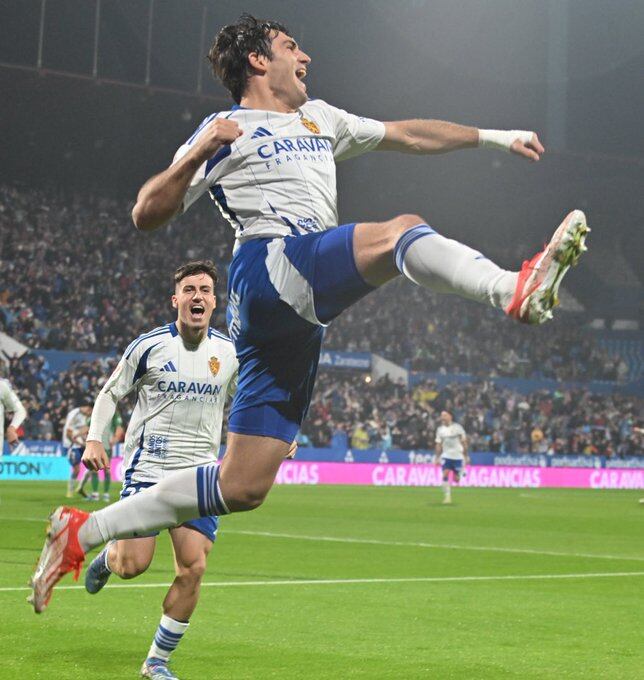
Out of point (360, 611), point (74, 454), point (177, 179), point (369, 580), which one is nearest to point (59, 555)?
point (177, 179)

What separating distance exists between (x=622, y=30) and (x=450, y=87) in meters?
5.86

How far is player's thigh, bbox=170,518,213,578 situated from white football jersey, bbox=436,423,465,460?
69.4 ft

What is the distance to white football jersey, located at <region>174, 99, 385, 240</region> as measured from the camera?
559 centimetres

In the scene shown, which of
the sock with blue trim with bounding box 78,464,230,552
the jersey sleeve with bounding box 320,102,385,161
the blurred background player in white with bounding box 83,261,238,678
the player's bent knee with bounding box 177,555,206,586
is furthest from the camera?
the blurred background player in white with bounding box 83,261,238,678

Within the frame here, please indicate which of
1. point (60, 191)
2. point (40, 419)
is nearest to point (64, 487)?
point (40, 419)

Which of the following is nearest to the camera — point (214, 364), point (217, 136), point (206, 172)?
point (217, 136)

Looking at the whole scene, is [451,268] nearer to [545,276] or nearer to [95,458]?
[545,276]

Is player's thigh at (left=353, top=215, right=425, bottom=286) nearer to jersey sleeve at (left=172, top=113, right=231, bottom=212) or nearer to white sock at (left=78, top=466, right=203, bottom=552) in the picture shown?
jersey sleeve at (left=172, top=113, right=231, bottom=212)

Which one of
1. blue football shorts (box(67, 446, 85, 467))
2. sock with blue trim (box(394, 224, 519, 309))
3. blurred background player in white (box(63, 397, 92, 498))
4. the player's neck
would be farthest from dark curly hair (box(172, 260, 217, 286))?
blue football shorts (box(67, 446, 85, 467))

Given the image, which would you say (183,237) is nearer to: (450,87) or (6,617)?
(450,87)

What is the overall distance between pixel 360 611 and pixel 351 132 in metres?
4.86

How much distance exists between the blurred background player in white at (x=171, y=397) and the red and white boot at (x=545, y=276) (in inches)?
151

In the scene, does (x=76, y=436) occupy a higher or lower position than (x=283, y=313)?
lower

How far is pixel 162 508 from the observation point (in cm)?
578
